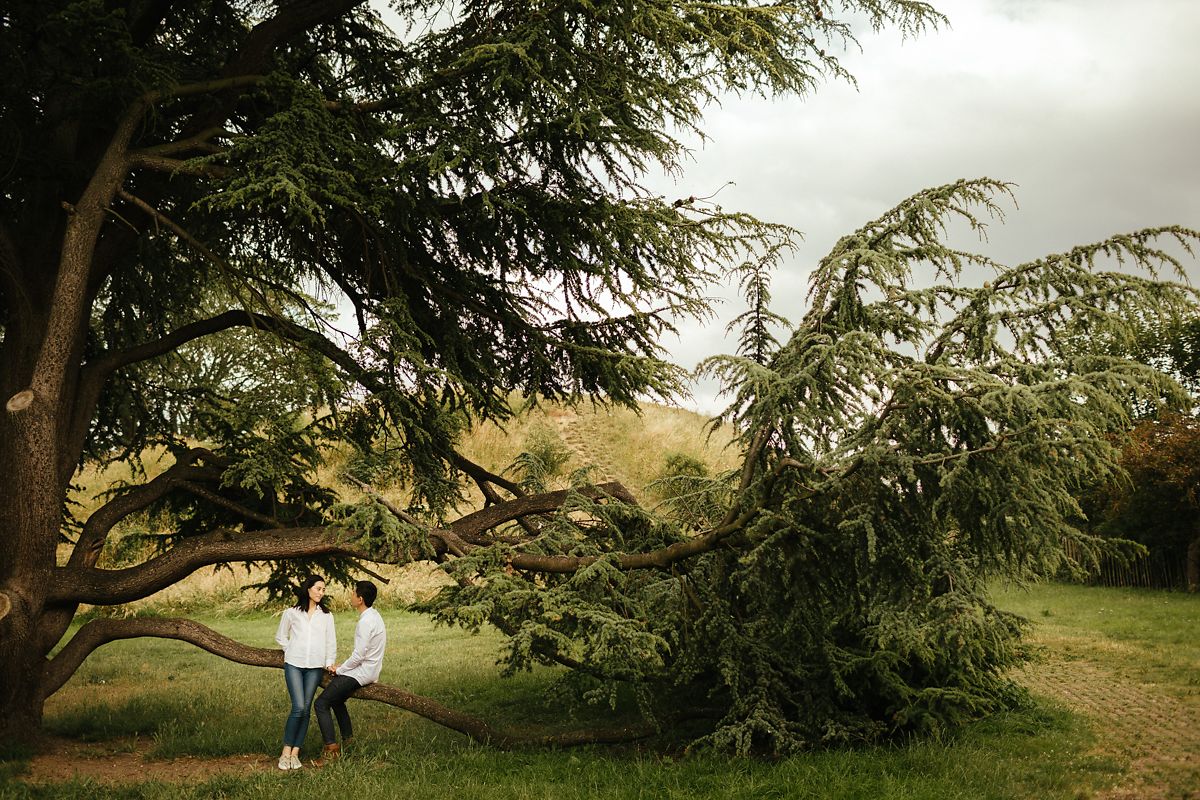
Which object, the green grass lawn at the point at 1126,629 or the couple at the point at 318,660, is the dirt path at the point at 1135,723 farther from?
the couple at the point at 318,660

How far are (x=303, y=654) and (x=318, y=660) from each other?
0.15 meters

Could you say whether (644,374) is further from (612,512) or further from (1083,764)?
(1083,764)

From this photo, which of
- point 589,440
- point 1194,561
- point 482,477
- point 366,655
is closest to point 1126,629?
point 1194,561

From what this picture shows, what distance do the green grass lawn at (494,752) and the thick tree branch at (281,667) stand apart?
0.19 metres

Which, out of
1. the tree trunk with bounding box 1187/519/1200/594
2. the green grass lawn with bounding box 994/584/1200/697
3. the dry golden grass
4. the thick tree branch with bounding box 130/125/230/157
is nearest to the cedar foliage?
the thick tree branch with bounding box 130/125/230/157

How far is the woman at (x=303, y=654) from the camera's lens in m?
8.21

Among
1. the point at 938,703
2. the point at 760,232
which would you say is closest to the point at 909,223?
the point at 760,232

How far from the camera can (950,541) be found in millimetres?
7156

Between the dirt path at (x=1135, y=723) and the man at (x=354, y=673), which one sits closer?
the dirt path at (x=1135, y=723)

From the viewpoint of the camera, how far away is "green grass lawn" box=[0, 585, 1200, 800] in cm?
718

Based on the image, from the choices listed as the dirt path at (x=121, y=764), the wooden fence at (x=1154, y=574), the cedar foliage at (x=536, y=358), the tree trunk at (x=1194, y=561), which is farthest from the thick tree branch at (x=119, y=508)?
the tree trunk at (x=1194, y=561)

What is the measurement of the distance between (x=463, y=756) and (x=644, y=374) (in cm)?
372

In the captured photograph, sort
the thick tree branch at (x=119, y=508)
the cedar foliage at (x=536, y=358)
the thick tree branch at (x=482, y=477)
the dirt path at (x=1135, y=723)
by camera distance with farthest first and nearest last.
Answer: the thick tree branch at (x=482, y=477)
the thick tree branch at (x=119, y=508)
the dirt path at (x=1135, y=723)
the cedar foliage at (x=536, y=358)

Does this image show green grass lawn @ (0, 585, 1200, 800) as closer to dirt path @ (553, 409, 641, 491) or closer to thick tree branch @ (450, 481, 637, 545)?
thick tree branch @ (450, 481, 637, 545)
